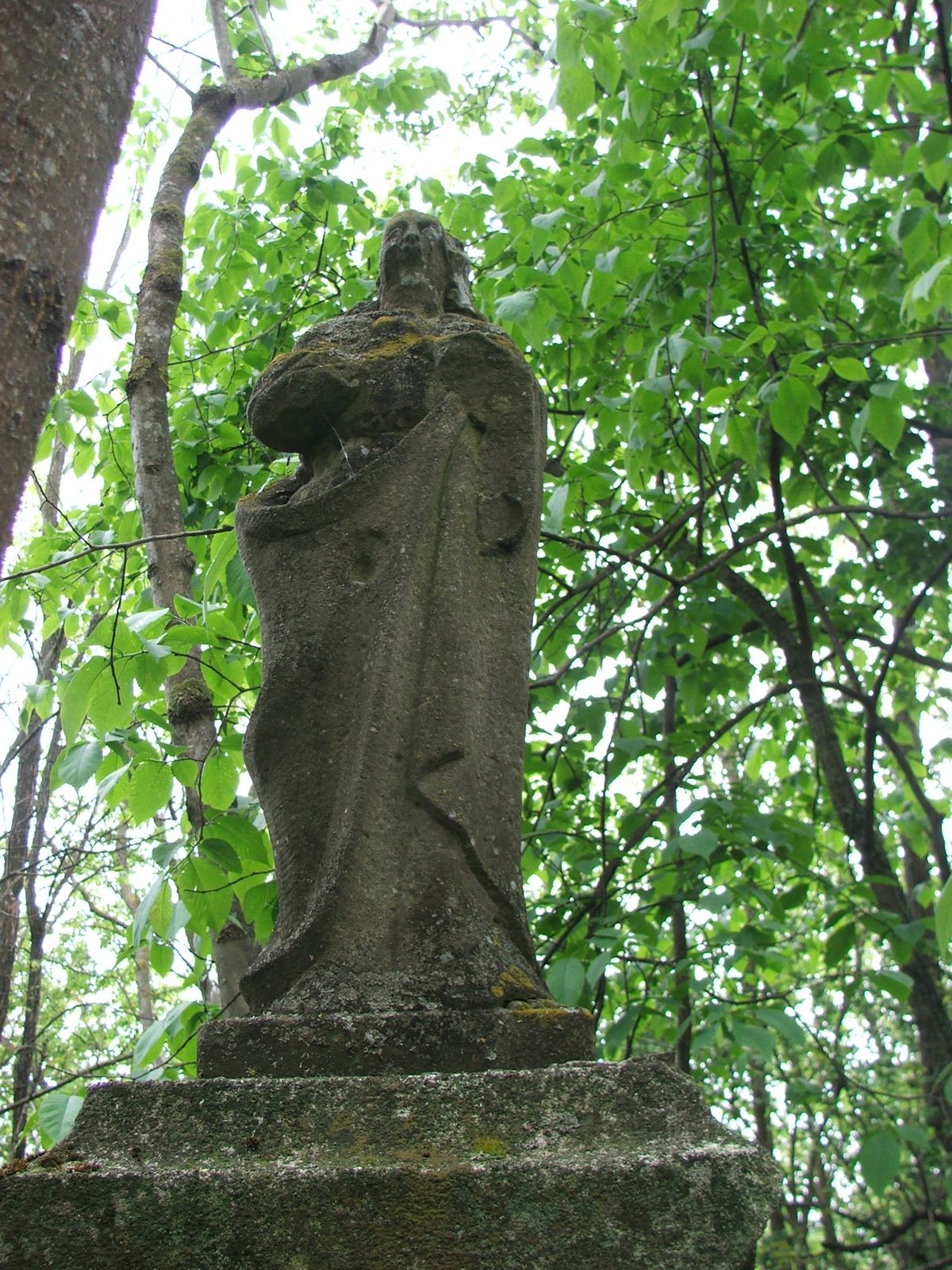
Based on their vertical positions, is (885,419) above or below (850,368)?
below

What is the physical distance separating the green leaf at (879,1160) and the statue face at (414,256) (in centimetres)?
311

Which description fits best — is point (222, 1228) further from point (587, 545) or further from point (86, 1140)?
point (587, 545)

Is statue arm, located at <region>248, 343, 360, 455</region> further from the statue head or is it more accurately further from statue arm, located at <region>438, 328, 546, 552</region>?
the statue head

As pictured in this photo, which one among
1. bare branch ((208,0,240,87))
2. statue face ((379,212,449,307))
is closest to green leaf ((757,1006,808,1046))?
statue face ((379,212,449,307))

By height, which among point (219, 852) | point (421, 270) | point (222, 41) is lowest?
point (219, 852)

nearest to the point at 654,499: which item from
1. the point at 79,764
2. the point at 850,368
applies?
the point at 850,368

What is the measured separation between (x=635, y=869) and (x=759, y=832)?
1208 mm

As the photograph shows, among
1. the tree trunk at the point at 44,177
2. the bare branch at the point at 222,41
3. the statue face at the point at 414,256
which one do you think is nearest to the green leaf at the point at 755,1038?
the statue face at the point at 414,256

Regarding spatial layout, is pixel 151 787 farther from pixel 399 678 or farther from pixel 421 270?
pixel 421 270

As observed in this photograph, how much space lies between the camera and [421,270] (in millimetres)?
3500

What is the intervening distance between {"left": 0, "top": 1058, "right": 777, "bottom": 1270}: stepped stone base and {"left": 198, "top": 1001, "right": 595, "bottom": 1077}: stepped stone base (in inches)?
7.6

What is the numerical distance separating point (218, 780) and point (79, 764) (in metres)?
0.41

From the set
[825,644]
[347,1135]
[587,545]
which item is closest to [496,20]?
[825,644]

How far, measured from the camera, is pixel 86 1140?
6.32 feet
